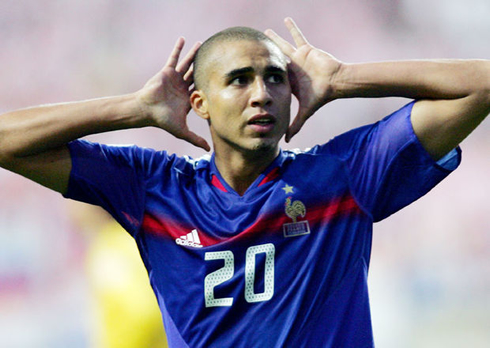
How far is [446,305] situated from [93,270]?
310cm

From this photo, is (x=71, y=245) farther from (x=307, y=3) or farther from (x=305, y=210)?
(x=305, y=210)

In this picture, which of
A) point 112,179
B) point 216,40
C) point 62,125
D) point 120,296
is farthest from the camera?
point 120,296

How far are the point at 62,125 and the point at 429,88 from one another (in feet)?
4.53

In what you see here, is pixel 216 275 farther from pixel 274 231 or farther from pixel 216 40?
pixel 216 40

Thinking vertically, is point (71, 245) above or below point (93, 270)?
above

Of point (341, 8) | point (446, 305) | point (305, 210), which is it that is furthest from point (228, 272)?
point (341, 8)

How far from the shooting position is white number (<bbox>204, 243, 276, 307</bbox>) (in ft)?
9.69

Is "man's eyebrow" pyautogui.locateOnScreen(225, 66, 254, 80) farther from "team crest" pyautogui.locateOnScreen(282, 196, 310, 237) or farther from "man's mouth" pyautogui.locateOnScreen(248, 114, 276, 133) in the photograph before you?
"team crest" pyautogui.locateOnScreen(282, 196, 310, 237)

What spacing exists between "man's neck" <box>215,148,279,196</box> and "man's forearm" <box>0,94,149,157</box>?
1.33 feet

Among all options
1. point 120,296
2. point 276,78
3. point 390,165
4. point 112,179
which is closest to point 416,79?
point 390,165

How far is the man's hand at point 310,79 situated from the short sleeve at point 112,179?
625 mm

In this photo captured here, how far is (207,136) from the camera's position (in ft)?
25.6

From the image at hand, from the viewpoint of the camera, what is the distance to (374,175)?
2986 millimetres

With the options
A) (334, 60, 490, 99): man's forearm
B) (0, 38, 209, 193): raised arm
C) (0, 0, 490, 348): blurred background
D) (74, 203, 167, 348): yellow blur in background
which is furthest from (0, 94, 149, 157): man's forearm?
(0, 0, 490, 348): blurred background
